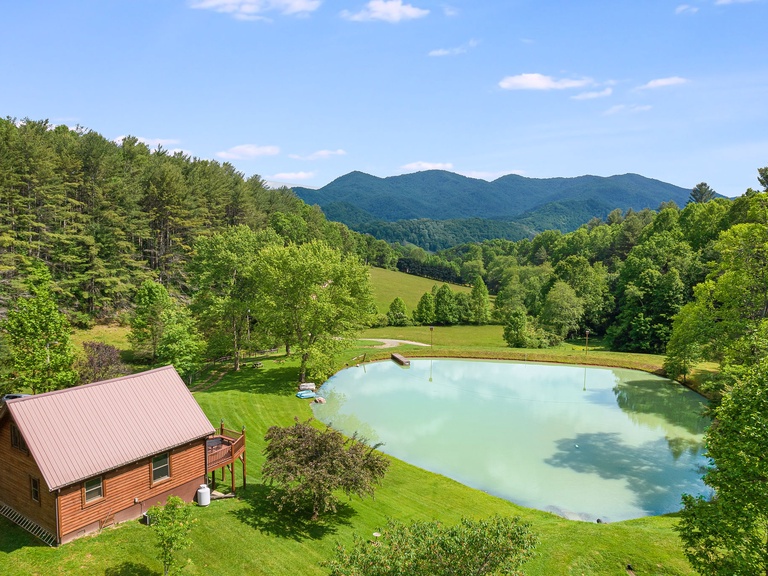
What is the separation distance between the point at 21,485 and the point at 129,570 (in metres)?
5.02

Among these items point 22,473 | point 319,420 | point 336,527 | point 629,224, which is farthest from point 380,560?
point 629,224

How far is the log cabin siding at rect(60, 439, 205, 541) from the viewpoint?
1489cm

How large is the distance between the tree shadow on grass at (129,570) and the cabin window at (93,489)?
98.5 inches

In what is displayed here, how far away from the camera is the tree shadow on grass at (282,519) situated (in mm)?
17531

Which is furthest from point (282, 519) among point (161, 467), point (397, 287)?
point (397, 287)

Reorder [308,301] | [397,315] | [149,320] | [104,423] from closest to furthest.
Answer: [104,423], [149,320], [308,301], [397,315]

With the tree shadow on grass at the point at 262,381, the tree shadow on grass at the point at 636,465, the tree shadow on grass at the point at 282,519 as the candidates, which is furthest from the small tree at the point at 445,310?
the tree shadow on grass at the point at 282,519

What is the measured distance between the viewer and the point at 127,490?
16328 mm

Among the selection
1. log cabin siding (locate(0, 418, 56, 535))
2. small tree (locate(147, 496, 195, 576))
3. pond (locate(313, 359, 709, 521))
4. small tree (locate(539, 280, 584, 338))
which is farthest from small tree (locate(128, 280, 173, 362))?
small tree (locate(539, 280, 584, 338))

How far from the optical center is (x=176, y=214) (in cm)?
5938

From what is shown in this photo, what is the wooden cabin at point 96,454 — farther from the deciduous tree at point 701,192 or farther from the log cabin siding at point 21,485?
the deciduous tree at point 701,192

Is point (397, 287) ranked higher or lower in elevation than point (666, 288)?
lower

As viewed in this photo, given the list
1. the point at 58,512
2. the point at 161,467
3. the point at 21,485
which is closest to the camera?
the point at 58,512

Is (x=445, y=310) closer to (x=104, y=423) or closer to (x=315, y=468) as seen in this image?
(x=315, y=468)
